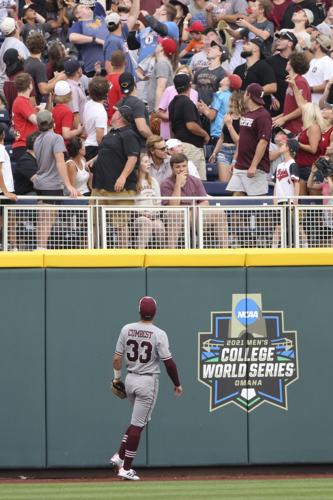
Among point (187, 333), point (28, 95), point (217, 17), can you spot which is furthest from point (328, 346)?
point (217, 17)

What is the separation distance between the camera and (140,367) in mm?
13406

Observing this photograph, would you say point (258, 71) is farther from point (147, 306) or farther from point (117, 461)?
point (117, 461)

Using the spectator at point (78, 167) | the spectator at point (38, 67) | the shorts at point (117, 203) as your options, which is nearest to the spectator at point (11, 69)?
the spectator at point (38, 67)

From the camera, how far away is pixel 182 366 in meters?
14.8

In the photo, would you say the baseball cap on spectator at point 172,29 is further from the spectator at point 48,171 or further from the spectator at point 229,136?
the spectator at point 48,171

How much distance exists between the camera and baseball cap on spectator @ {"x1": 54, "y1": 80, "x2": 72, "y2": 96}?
16359 mm

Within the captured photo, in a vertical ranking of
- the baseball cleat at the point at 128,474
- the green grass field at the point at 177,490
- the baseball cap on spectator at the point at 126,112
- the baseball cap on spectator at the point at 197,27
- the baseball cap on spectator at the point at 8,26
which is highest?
the baseball cap on spectator at the point at 197,27

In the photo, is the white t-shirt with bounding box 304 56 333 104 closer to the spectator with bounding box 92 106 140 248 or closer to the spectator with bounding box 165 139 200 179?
the spectator with bounding box 165 139 200 179

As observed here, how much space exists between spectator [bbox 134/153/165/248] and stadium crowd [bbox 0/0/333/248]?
0.06 feet

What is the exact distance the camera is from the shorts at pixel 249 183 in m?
15.9

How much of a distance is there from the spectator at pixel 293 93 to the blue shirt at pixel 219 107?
795 millimetres

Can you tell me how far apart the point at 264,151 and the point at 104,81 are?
2.16m

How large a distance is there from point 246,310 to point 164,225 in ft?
4.32

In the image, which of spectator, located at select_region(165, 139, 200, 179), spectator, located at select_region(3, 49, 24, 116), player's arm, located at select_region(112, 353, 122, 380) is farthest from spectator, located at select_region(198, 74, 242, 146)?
player's arm, located at select_region(112, 353, 122, 380)
